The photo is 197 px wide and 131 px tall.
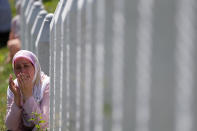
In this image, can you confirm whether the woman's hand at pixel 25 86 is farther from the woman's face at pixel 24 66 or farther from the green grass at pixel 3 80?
the green grass at pixel 3 80

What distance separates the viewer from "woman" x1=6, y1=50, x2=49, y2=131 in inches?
177

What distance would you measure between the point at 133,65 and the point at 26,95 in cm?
294

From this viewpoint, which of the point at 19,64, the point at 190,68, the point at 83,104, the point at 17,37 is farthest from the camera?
the point at 17,37

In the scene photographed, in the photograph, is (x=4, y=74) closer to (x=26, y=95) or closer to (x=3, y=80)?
(x=3, y=80)

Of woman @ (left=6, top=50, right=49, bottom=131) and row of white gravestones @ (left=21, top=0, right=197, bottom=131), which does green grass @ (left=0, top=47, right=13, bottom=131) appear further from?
row of white gravestones @ (left=21, top=0, right=197, bottom=131)

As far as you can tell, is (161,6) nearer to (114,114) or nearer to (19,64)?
(114,114)

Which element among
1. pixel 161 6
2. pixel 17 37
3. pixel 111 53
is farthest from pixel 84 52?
pixel 17 37

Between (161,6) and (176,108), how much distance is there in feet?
0.80

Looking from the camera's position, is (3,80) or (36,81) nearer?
(36,81)

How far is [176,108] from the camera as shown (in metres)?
1.33

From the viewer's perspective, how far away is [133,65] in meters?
1.64

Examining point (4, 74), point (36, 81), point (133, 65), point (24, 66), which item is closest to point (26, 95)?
point (36, 81)

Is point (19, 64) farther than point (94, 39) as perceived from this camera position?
Yes

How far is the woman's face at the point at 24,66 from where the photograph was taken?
4.73 metres
